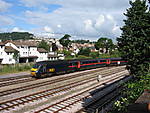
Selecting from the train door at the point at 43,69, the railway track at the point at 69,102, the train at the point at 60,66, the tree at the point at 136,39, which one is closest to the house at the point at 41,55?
the train at the point at 60,66

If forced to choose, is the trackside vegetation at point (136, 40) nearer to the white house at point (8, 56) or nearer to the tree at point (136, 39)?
the tree at point (136, 39)

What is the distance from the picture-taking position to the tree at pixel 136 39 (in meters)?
14.6

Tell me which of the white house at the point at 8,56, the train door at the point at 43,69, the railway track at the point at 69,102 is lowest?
the railway track at the point at 69,102

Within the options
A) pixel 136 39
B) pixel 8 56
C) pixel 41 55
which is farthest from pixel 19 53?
pixel 136 39

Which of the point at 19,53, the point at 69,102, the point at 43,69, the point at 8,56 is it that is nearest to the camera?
the point at 69,102

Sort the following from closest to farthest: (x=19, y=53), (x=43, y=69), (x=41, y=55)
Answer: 1. (x=43, y=69)
2. (x=19, y=53)
3. (x=41, y=55)

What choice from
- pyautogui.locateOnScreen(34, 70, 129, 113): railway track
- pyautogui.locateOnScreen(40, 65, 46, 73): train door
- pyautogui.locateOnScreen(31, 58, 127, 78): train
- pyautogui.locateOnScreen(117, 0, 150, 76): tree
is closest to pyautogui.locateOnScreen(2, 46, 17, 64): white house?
pyautogui.locateOnScreen(31, 58, 127, 78): train

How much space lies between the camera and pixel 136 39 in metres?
15.6

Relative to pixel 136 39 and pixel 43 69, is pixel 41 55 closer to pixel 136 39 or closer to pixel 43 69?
pixel 43 69

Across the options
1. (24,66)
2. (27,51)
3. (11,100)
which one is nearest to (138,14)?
(11,100)

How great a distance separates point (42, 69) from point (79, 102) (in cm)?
1197

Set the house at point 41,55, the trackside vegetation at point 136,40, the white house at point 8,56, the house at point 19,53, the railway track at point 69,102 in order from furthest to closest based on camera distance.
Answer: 1. the house at point 41,55
2. the white house at point 8,56
3. the house at point 19,53
4. the trackside vegetation at point 136,40
5. the railway track at point 69,102

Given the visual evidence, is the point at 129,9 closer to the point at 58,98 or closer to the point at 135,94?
the point at 58,98

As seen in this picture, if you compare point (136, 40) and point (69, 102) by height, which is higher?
point (136, 40)
